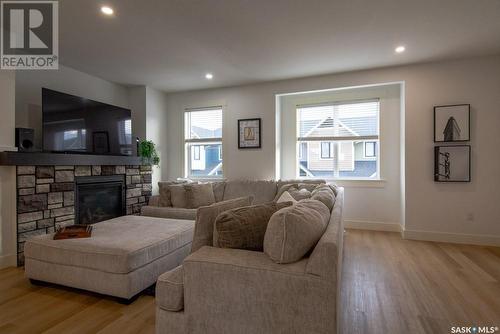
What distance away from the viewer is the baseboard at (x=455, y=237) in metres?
3.41

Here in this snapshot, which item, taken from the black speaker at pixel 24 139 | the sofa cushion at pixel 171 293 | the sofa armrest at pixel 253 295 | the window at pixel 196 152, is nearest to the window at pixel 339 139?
the window at pixel 196 152

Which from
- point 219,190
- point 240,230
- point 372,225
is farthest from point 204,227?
point 372,225

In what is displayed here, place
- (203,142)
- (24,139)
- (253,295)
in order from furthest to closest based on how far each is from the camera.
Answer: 1. (203,142)
2. (24,139)
3. (253,295)

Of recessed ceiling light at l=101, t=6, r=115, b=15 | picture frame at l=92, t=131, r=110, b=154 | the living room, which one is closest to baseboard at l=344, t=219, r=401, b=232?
the living room

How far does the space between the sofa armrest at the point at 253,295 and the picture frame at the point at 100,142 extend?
3.28 metres

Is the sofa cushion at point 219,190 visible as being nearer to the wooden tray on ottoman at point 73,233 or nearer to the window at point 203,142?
the window at point 203,142

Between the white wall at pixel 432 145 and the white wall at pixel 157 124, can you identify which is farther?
the white wall at pixel 157 124

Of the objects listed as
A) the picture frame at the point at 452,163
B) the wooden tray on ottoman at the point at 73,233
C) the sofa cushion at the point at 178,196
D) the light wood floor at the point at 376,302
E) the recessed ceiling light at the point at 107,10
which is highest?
the recessed ceiling light at the point at 107,10

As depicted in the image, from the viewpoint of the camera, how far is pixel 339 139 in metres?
4.42

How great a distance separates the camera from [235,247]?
141cm

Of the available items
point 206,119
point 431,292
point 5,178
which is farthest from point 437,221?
point 5,178

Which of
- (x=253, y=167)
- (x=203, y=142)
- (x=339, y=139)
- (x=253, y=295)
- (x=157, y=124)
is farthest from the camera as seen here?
(x=203, y=142)

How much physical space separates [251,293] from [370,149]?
3.83m

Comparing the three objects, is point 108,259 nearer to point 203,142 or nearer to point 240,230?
point 240,230
